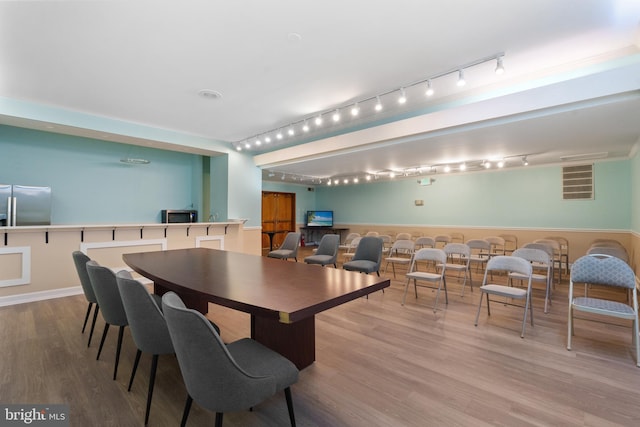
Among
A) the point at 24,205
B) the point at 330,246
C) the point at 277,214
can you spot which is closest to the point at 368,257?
the point at 330,246

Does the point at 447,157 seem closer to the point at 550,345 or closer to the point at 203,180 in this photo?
the point at 550,345

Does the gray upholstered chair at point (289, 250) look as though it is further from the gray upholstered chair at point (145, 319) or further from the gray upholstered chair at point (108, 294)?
the gray upholstered chair at point (145, 319)

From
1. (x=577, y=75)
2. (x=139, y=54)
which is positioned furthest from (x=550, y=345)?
(x=139, y=54)

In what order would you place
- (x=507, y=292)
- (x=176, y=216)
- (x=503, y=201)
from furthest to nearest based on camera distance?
(x=503, y=201), (x=176, y=216), (x=507, y=292)

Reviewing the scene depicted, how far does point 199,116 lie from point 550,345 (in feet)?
17.3

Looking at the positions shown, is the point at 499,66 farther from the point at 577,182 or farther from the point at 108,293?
the point at 577,182

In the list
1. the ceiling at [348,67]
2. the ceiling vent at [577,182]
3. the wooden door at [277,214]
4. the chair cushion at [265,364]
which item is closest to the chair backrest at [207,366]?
the chair cushion at [265,364]

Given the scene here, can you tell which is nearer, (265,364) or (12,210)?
(265,364)

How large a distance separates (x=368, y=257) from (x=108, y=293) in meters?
3.28

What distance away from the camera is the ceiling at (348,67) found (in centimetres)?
229

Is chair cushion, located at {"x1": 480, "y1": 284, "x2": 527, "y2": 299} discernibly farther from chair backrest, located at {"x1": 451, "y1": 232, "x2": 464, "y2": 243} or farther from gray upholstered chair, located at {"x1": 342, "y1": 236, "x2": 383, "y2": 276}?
chair backrest, located at {"x1": 451, "y1": 232, "x2": 464, "y2": 243}

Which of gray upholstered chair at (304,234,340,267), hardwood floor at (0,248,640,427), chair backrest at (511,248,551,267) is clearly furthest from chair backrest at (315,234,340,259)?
chair backrest at (511,248,551,267)

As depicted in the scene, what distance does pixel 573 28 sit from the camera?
2449 mm

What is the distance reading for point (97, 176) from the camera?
5656 millimetres
